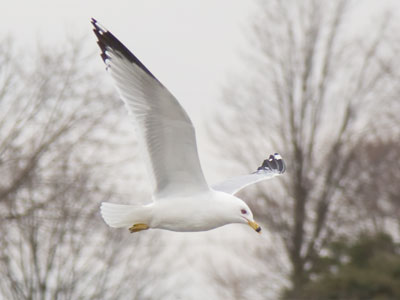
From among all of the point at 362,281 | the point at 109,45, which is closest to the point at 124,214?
the point at 109,45

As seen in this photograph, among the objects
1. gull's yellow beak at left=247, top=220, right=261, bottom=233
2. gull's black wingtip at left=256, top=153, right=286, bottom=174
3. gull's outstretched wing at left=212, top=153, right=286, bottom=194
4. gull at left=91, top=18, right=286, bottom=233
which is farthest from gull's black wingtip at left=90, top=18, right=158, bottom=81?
gull's black wingtip at left=256, top=153, right=286, bottom=174

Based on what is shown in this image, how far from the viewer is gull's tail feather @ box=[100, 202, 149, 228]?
7609 mm

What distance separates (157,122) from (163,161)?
37 cm

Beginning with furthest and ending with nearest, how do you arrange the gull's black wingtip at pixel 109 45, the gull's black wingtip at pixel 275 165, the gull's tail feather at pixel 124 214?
the gull's black wingtip at pixel 275 165, the gull's tail feather at pixel 124 214, the gull's black wingtip at pixel 109 45

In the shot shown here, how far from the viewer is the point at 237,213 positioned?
7562 mm

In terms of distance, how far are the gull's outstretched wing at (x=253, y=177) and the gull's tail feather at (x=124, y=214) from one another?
0.95 m

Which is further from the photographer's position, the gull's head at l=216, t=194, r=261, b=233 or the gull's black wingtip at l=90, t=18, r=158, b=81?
the gull's head at l=216, t=194, r=261, b=233

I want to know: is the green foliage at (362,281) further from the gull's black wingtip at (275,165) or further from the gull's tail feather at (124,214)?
the gull's tail feather at (124,214)

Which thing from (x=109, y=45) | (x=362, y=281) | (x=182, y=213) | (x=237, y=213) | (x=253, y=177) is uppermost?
(x=109, y=45)

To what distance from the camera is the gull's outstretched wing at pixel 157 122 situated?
723cm

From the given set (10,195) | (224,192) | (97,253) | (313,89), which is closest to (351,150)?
(313,89)

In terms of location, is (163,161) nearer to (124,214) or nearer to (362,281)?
(124,214)

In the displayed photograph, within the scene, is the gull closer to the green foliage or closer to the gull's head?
the gull's head

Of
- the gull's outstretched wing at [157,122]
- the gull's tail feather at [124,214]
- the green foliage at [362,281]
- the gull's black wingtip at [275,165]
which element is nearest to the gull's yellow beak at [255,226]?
the gull's outstretched wing at [157,122]
